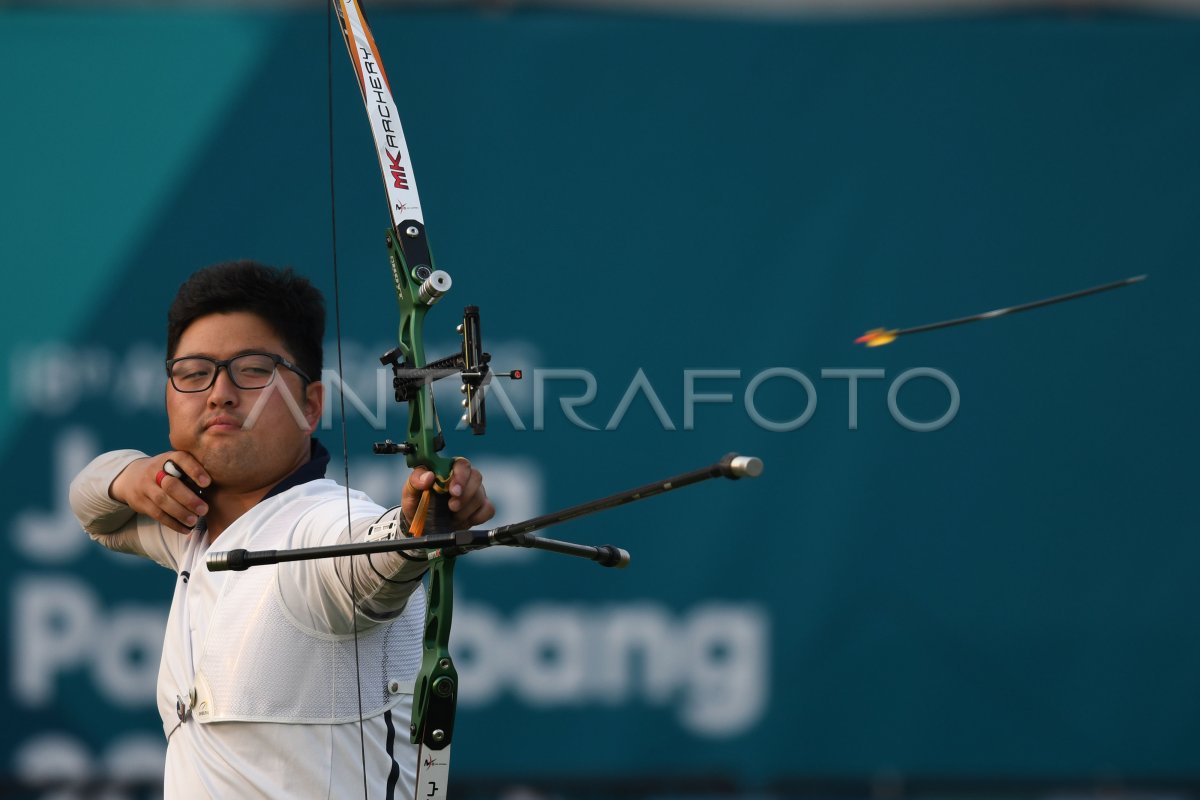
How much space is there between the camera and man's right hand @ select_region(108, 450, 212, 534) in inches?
74.0

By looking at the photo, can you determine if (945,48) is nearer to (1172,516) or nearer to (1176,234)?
(1176,234)

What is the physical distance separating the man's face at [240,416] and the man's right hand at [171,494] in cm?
2

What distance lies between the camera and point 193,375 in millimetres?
1896

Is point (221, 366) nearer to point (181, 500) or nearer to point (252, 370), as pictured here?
point (252, 370)

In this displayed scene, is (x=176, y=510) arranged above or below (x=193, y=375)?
below

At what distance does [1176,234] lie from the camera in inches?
125

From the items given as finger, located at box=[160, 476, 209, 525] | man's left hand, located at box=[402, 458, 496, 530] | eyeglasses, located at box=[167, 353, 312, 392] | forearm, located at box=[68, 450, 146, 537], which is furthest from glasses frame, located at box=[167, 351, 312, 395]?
man's left hand, located at box=[402, 458, 496, 530]

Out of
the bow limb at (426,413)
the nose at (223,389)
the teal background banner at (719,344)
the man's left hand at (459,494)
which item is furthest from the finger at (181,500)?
the teal background banner at (719,344)

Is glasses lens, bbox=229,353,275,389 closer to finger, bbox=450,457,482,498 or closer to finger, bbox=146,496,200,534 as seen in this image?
finger, bbox=146,496,200,534

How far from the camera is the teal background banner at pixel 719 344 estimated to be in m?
3.07

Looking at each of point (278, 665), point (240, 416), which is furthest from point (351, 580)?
point (240, 416)

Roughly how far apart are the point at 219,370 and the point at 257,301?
13cm

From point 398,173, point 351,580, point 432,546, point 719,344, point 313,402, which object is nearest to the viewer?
point 432,546

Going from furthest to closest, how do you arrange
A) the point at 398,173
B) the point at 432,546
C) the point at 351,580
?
the point at 398,173, the point at 351,580, the point at 432,546
